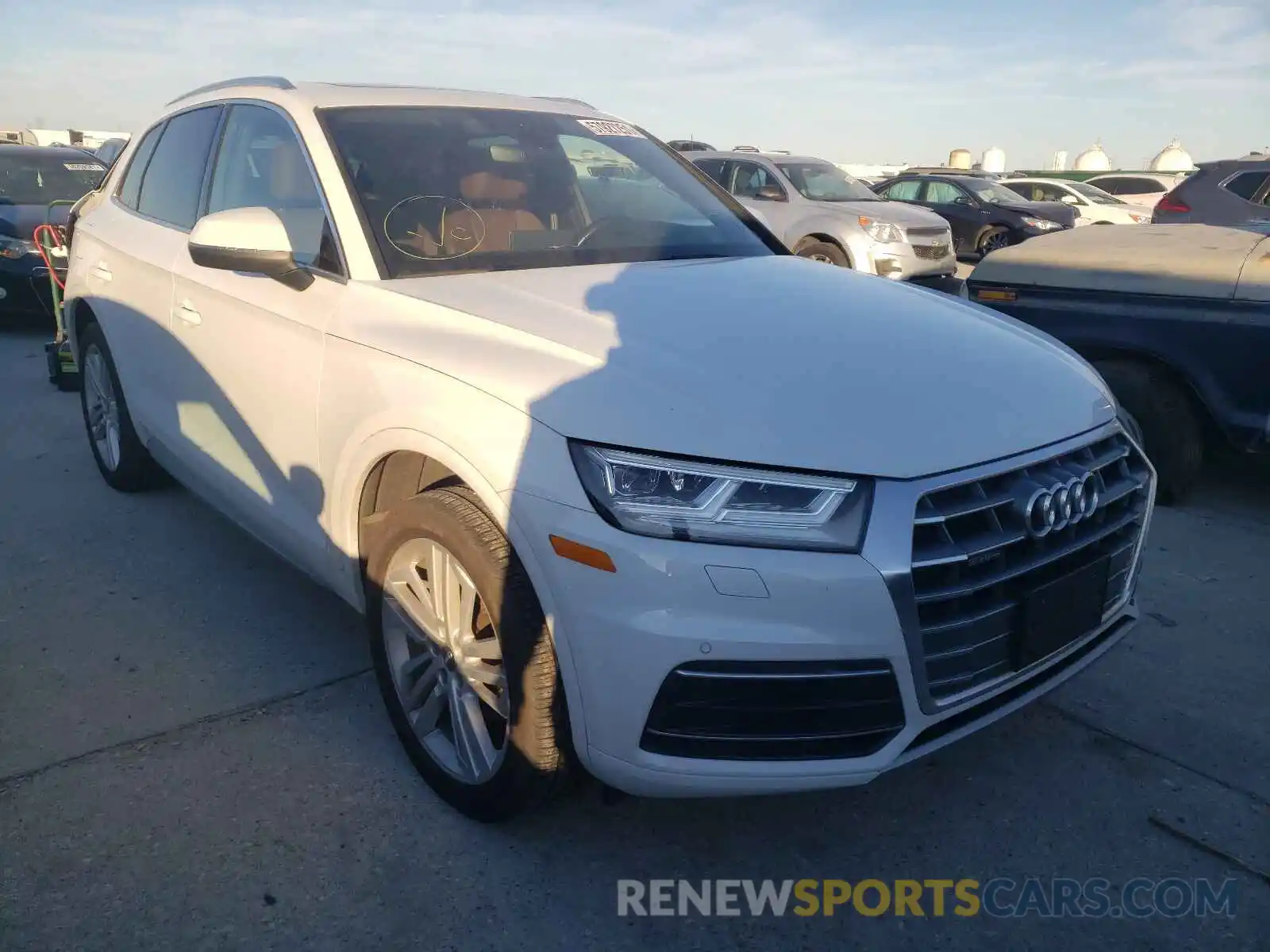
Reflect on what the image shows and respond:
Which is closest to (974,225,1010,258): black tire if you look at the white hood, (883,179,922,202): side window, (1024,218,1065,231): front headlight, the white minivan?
(1024,218,1065,231): front headlight

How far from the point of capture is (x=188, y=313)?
3.49 meters

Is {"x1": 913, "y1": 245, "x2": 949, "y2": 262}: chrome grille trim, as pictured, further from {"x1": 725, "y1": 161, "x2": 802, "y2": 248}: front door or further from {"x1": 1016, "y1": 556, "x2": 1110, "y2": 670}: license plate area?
{"x1": 1016, "y1": 556, "x2": 1110, "y2": 670}: license plate area

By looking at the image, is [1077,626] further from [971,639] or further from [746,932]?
[746,932]

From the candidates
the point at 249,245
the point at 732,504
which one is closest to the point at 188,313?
the point at 249,245

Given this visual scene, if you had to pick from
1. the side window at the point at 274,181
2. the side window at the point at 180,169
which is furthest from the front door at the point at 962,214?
the side window at the point at 274,181

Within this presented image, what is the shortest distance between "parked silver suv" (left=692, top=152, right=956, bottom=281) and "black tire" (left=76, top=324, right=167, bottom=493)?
6.72m

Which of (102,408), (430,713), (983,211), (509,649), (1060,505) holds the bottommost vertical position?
(430,713)

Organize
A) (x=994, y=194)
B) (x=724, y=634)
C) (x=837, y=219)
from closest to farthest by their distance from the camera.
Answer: (x=724, y=634), (x=837, y=219), (x=994, y=194)

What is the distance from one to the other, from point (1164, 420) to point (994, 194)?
14.3 metres

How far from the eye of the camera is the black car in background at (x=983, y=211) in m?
16.8

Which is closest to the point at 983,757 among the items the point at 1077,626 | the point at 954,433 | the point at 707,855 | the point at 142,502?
the point at 1077,626

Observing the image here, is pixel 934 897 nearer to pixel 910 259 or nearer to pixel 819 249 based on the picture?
pixel 910 259

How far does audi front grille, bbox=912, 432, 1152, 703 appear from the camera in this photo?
2.01 m

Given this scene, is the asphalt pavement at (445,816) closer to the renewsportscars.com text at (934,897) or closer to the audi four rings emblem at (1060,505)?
the renewsportscars.com text at (934,897)
